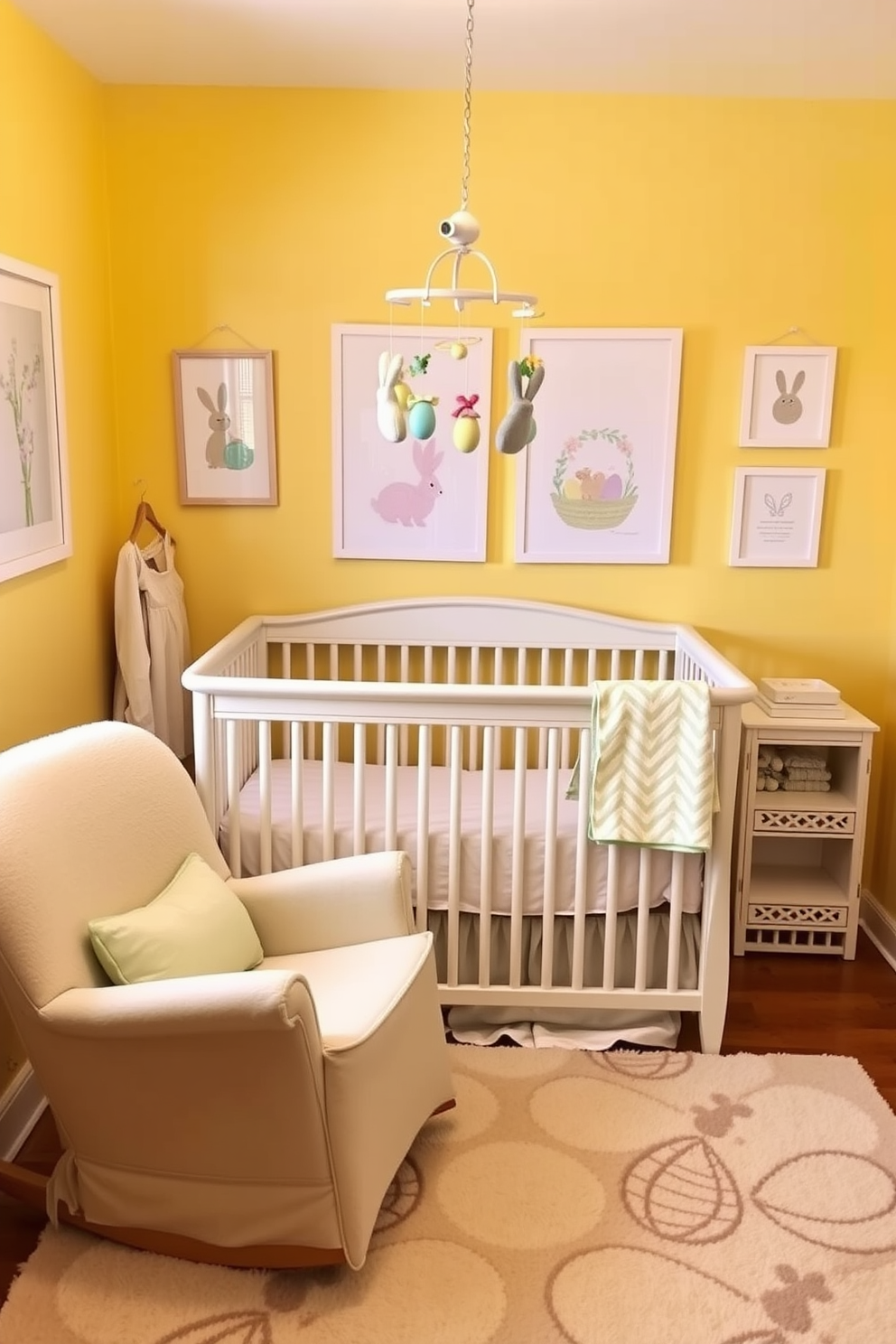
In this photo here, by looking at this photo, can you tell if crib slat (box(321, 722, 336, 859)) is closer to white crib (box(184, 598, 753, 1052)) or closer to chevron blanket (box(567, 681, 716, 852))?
white crib (box(184, 598, 753, 1052))

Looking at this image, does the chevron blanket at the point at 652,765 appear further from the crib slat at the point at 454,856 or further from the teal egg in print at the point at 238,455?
the teal egg in print at the point at 238,455

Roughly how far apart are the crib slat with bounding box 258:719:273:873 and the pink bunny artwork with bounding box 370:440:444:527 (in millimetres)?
899

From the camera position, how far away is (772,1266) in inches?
71.9

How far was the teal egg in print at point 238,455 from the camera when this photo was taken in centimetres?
307

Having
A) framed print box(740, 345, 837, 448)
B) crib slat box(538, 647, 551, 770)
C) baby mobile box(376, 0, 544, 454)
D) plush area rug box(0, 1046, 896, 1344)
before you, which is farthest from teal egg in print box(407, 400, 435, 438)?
plush area rug box(0, 1046, 896, 1344)

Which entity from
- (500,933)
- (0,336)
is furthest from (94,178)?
(500,933)

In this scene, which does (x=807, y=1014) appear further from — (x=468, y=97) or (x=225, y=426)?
(x=468, y=97)

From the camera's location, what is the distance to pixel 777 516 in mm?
3080

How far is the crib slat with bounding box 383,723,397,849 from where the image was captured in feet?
7.80

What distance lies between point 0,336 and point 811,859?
2.51 meters

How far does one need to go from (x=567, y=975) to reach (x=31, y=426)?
1.73 meters

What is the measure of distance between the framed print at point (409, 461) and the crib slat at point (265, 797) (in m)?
0.88

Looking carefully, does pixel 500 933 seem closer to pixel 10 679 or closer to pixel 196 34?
pixel 10 679

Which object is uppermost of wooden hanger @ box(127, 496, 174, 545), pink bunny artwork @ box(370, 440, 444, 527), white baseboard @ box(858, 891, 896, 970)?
pink bunny artwork @ box(370, 440, 444, 527)
